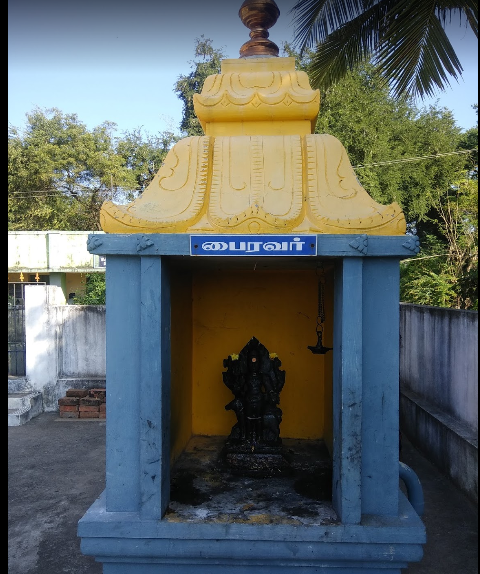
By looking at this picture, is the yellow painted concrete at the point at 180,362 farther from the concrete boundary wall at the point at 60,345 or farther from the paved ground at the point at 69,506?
the concrete boundary wall at the point at 60,345

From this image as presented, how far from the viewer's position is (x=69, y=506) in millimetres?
5477

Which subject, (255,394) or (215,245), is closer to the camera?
(215,245)

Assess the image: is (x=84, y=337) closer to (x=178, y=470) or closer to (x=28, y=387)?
(x=28, y=387)

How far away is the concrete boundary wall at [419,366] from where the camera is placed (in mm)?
5820

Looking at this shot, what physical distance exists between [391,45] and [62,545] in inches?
274

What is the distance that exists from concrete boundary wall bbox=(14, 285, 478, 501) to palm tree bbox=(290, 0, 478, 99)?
3.25 metres

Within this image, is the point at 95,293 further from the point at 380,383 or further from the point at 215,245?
the point at 380,383

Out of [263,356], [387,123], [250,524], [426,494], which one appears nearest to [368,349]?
[250,524]

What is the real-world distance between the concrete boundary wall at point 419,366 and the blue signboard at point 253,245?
335 cm

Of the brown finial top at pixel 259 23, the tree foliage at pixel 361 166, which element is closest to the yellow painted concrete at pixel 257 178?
the brown finial top at pixel 259 23

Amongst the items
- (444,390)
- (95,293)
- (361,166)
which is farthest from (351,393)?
(361,166)

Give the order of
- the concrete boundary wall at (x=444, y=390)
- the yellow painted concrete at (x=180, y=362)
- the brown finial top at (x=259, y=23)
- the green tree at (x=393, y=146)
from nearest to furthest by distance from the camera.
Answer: the yellow painted concrete at (x=180, y=362) → the brown finial top at (x=259, y=23) → the concrete boundary wall at (x=444, y=390) → the green tree at (x=393, y=146)

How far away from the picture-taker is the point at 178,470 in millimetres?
4445

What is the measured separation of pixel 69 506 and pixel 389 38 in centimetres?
707
